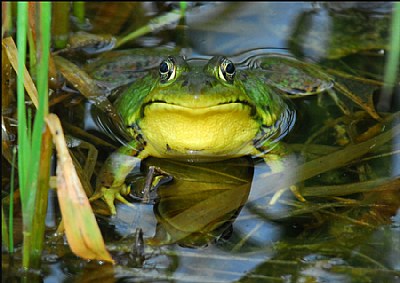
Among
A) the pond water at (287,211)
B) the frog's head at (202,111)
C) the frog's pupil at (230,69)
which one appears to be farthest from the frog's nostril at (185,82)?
the pond water at (287,211)

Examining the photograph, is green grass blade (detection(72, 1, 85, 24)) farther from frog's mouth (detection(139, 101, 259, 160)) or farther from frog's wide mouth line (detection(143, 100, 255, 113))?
frog's wide mouth line (detection(143, 100, 255, 113))

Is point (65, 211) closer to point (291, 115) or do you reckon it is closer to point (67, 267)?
point (67, 267)

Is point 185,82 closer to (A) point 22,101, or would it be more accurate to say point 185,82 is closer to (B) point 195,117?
(B) point 195,117

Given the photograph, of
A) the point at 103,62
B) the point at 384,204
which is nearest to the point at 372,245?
the point at 384,204

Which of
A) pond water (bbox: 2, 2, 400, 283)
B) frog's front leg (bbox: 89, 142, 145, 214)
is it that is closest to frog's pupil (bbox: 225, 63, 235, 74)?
pond water (bbox: 2, 2, 400, 283)

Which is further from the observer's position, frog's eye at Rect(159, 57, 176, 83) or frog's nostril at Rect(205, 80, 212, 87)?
frog's eye at Rect(159, 57, 176, 83)

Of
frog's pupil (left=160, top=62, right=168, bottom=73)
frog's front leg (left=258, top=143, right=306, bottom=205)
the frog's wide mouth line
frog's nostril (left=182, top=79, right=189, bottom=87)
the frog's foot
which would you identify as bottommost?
the frog's foot

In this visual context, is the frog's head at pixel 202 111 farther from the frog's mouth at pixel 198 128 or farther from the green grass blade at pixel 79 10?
the green grass blade at pixel 79 10
